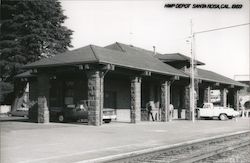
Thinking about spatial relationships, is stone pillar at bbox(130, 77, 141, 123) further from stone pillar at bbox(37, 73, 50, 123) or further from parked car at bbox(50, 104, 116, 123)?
stone pillar at bbox(37, 73, 50, 123)

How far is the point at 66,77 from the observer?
29.7 metres

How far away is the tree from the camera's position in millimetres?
40969

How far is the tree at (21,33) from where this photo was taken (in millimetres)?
40969

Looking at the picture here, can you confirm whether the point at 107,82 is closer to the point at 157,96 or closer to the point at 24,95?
the point at 157,96

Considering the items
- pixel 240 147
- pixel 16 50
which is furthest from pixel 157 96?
pixel 240 147

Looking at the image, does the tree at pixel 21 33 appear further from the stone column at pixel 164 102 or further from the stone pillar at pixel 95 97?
the stone pillar at pixel 95 97

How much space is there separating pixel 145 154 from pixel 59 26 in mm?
37913

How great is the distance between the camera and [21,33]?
1661 inches

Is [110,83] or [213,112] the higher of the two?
[110,83]

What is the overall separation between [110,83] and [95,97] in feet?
24.6

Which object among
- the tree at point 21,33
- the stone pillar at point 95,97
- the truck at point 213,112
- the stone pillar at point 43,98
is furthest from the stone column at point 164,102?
the tree at point 21,33

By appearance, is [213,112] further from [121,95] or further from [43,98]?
[43,98]

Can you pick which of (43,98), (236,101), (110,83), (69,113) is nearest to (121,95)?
(110,83)

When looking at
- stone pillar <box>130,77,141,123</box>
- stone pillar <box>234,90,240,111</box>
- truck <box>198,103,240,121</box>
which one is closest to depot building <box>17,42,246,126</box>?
stone pillar <box>130,77,141,123</box>
